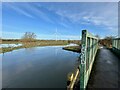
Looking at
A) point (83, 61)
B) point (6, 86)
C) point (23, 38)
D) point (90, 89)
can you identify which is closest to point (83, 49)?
point (83, 61)

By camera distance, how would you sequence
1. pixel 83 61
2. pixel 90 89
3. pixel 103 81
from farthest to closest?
pixel 103 81 < pixel 90 89 < pixel 83 61

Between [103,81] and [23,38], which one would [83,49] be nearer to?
[103,81]

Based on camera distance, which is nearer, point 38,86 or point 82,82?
point 82,82

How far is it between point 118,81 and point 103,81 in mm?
759

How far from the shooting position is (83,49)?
14.9 ft

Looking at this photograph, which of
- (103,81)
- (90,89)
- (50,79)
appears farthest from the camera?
(50,79)

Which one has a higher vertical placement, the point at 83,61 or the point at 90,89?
the point at 83,61

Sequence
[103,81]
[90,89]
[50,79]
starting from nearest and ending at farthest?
[90,89] → [103,81] → [50,79]

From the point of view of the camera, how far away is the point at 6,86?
10.3m

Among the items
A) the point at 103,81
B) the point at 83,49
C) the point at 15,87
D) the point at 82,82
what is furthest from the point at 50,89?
the point at 83,49

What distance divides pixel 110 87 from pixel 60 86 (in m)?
4.70

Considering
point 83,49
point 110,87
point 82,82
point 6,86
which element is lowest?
point 6,86

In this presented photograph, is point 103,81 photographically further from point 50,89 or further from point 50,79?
point 50,79

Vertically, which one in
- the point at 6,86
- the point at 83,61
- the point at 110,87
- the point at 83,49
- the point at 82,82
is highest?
the point at 83,49
